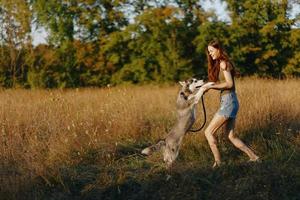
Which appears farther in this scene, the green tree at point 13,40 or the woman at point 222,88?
the green tree at point 13,40

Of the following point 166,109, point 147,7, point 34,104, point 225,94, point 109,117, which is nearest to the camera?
point 225,94

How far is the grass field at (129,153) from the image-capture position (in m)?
7.02

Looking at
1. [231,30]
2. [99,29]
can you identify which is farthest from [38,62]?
[231,30]

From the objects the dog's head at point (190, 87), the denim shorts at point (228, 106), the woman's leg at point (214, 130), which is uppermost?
the dog's head at point (190, 87)

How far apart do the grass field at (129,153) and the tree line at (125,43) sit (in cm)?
1176

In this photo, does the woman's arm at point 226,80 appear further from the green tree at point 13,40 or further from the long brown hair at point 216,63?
the green tree at point 13,40

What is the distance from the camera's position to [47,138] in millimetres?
8961

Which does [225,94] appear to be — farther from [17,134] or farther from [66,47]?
[66,47]

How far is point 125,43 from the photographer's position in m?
25.0

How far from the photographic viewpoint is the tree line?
2353 centimetres

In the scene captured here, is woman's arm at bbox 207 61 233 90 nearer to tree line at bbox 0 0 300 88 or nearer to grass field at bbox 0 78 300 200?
grass field at bbox 0 78 300 200

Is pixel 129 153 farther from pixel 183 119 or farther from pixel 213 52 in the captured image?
pixel 213 52

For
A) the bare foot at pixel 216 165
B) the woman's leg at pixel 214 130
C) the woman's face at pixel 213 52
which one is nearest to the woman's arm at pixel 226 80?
the woman's face at pixel 213 52

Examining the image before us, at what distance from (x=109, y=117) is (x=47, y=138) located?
176cm
